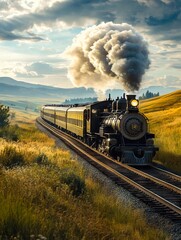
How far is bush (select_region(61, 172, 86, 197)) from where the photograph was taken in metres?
11.0

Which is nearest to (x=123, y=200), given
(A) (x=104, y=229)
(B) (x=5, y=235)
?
(A) (x=104, y=229)

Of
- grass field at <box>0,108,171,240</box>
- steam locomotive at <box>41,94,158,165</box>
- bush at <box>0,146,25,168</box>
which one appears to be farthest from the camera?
steam locomotive at <box>41,94,158,165</box>

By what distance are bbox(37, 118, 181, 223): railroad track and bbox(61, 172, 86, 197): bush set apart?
1.95 m

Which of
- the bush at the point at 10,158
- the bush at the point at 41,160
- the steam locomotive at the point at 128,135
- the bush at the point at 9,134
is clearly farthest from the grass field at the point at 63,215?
the bush at the point at 9,134

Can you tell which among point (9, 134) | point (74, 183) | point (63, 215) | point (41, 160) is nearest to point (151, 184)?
point (74, 183)

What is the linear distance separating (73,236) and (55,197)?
263 centimetres

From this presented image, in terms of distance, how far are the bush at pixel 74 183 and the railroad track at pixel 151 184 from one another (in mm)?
1945

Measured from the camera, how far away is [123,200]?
11.4 metres

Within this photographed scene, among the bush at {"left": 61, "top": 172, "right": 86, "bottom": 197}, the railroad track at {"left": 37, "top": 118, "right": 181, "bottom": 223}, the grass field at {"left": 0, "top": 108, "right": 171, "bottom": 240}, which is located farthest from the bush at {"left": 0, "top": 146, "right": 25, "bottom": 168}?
the grass field at {"left": 0, "top": 108, "right": 171, "bottom": 240}

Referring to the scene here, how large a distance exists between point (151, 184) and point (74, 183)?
4096mm

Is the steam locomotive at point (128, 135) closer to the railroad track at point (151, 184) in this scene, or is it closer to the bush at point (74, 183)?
the railroad track at point (151, 184)

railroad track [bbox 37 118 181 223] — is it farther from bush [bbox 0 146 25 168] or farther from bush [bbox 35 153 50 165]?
bush [bbox 0 146 25 168]

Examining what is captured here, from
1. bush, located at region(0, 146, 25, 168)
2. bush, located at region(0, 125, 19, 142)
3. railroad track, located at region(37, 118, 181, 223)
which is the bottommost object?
railroad track, located at region(37, 118, 181, 223)

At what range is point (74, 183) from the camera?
11289 millimetres
